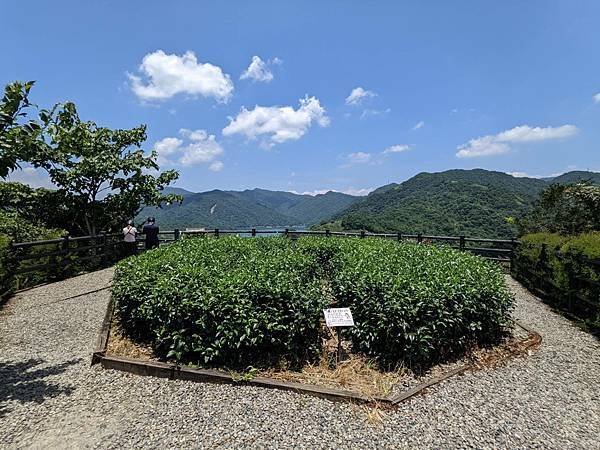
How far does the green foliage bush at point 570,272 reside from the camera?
589cm

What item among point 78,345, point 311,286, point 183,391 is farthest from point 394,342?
point 78,345

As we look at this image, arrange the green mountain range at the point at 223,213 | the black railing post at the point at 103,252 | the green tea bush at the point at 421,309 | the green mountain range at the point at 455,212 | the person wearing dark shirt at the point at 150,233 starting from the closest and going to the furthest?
the green tea bush at the point at 421,309 < the black railing post at the point at 103,252 < the person wearing dark shirt at the point at 150,233 < the green mountain range at the point at 455,212 < the green mountain range at the point at 223,213

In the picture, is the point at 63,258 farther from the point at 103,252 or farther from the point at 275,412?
the point at 275,412

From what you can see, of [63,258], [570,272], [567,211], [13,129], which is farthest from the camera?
[567,211]

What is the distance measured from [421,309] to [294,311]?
1593mm

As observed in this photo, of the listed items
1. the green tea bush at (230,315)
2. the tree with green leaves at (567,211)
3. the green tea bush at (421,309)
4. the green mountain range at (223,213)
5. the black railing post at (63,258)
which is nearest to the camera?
the green tea bush at (230,315)

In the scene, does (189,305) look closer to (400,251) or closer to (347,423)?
(347,423)

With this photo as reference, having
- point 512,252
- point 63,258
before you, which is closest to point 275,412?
point 63,258

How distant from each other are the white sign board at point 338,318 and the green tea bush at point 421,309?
0.41 metres

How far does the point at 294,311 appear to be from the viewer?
14.1 ft

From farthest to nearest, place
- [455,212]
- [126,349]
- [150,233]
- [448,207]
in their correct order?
[448,207]
[455,212]
[150,233]
[126,349]

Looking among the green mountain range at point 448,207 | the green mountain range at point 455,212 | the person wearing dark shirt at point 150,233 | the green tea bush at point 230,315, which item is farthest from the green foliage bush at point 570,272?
the person wearing dark shirt at point 150,233

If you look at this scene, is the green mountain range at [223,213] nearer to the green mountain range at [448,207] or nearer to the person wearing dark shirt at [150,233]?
the green mountain range at [448,207]

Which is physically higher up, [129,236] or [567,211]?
[567,211]
